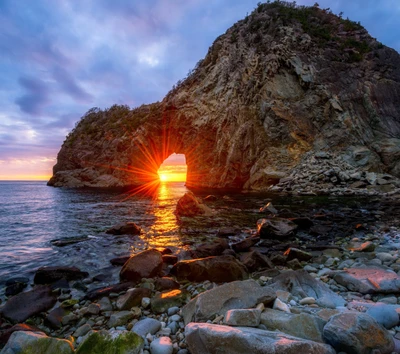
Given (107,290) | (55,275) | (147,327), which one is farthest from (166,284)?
(55,275)

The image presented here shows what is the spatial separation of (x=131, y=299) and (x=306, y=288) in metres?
3.51

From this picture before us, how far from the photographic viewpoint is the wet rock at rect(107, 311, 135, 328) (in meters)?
4.19

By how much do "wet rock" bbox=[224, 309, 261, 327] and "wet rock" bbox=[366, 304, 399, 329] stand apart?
1.61 metres

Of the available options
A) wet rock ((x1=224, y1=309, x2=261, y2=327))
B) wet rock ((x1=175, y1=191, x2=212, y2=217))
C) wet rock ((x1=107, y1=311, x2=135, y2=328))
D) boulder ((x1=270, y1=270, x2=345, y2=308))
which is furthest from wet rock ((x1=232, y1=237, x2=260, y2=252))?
wet rock ((x1=175, y1=191, x2=212, y2=217))

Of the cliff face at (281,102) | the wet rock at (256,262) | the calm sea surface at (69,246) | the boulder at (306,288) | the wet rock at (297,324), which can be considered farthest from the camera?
the cliff face at (281,102)

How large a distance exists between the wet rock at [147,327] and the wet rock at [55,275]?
3.56 meters

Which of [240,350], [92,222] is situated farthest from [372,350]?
[92,222]

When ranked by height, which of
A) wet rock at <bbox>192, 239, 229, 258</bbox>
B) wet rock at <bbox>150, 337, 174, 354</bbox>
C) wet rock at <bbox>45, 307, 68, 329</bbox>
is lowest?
A: wet rock at <bbox>192, 239, 229, 258</bbox>

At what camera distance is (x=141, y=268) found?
625cm

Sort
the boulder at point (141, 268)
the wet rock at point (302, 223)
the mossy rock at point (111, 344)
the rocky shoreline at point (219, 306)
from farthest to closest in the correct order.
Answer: the wet rock at point (302, 223) < the boulder at point (141, 268) < the mossy rock at point (111, 344) < the rocky shoreline at point (219, 306)

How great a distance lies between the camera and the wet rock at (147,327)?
3665 mm

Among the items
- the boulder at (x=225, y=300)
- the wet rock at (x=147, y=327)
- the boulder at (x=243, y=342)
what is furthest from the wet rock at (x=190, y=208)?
the boulder at (x=243, y=342)

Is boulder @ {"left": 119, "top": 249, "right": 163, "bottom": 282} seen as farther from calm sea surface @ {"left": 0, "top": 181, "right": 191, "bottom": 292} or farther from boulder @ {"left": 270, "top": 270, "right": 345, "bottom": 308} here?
boulder @ {"left": 270, "top": 270, "right": 345, "bottom": 308}

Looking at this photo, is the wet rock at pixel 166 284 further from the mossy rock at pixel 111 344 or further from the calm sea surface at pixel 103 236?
the mossy rock at pixel 111 344
